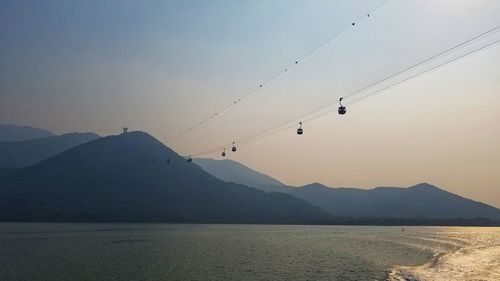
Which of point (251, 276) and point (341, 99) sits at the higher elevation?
point (341, 99)

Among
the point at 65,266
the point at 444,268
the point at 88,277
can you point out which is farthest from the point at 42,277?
the point at 444,268

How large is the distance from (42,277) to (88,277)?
6340mm

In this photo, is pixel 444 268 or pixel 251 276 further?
pixel 444 268

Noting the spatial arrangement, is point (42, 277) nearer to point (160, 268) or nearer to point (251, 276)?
point (160, 268)

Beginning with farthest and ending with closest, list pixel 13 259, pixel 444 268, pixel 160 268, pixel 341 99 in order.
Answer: pixel 13 259 < pixel 444 268 < pixel 160 268 < pixel 341 99

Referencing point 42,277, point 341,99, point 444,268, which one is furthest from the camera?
point 444,268

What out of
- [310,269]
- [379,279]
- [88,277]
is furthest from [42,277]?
[379,279]

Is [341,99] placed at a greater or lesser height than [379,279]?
greater

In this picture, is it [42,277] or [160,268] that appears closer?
[42,277]

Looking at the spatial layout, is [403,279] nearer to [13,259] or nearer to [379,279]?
[379,279]

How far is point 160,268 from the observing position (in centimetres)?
7419

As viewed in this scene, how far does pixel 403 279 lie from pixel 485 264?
112 feet

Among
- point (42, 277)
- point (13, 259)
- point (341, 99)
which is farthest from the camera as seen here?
point (13, 259)

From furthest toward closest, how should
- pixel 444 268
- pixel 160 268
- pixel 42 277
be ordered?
pixel 444 268
pixel 160 268
pixel 42 277
